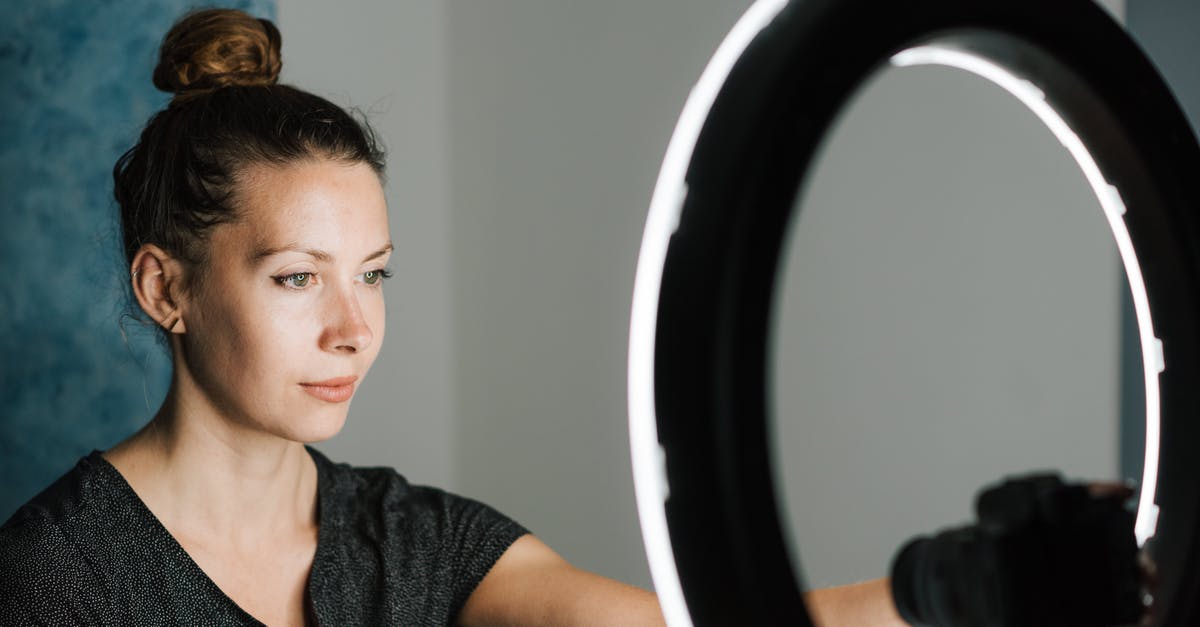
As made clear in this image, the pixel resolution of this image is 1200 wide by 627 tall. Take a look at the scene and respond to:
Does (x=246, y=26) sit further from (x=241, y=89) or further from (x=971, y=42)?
(x=971, y=42)

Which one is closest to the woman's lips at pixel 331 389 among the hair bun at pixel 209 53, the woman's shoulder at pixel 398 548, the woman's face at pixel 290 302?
the woman's face at pixel 290 302

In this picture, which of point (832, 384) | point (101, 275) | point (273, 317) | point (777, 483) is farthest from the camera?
point (832, 384)

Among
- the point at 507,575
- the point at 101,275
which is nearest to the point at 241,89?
the point at 101,275

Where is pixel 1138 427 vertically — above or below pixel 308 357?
below

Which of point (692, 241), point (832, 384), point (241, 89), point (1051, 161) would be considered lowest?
point (692, 241)

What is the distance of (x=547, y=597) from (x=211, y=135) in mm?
668

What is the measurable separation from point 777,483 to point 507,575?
3.51 feet

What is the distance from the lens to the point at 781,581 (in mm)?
297

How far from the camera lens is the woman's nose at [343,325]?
1.12m

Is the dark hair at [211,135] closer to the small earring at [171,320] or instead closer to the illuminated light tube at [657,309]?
the small earring at [171,320]

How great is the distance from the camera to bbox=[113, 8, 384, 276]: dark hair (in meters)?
1.17

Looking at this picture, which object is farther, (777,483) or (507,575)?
(507,575)

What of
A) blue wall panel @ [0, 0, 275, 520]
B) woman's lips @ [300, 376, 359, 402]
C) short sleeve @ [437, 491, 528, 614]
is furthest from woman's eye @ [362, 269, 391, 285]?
blue wall panel @ [0, 0, 275, 520]

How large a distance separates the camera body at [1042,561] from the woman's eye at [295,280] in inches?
35.4
